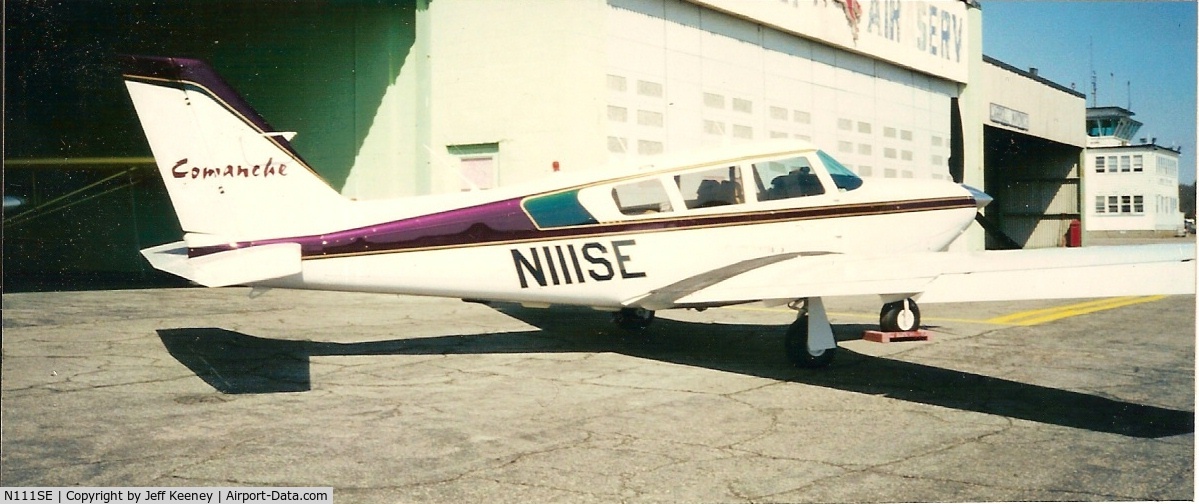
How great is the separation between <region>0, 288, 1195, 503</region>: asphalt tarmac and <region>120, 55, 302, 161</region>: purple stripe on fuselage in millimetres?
2235

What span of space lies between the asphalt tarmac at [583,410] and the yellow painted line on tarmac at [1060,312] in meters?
0.70

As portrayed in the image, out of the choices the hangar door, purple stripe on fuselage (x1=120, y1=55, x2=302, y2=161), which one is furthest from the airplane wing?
the hangar door

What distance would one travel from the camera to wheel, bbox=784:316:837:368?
316 inches

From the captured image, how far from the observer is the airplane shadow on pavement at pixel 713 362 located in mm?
6266

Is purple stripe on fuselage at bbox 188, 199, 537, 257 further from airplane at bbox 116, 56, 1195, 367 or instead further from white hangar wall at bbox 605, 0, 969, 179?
white hangar wall at bbox 605, 0, 969, 179

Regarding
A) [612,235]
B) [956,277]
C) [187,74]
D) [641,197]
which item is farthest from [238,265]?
[956,277]

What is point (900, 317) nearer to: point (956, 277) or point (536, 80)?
point (956, 277)

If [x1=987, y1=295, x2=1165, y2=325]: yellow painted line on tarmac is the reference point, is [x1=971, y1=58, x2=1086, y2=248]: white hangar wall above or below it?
above

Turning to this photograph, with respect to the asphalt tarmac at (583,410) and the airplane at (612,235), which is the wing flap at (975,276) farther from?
the asphalt tarmac at (583,410)

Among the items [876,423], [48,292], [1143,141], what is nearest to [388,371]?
[876,423]

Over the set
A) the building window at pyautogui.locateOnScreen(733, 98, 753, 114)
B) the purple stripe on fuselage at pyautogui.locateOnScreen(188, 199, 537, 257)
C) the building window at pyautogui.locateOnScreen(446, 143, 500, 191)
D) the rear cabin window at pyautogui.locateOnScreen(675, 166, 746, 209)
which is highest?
the building window at pyautogui.locateOnScreen(733, 98, 753, 114)

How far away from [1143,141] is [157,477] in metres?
9.04

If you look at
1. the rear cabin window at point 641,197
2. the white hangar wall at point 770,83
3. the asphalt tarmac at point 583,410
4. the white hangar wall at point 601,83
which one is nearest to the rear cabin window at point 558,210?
the rear cabin window at point 641,197

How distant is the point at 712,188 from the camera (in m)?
8.48
